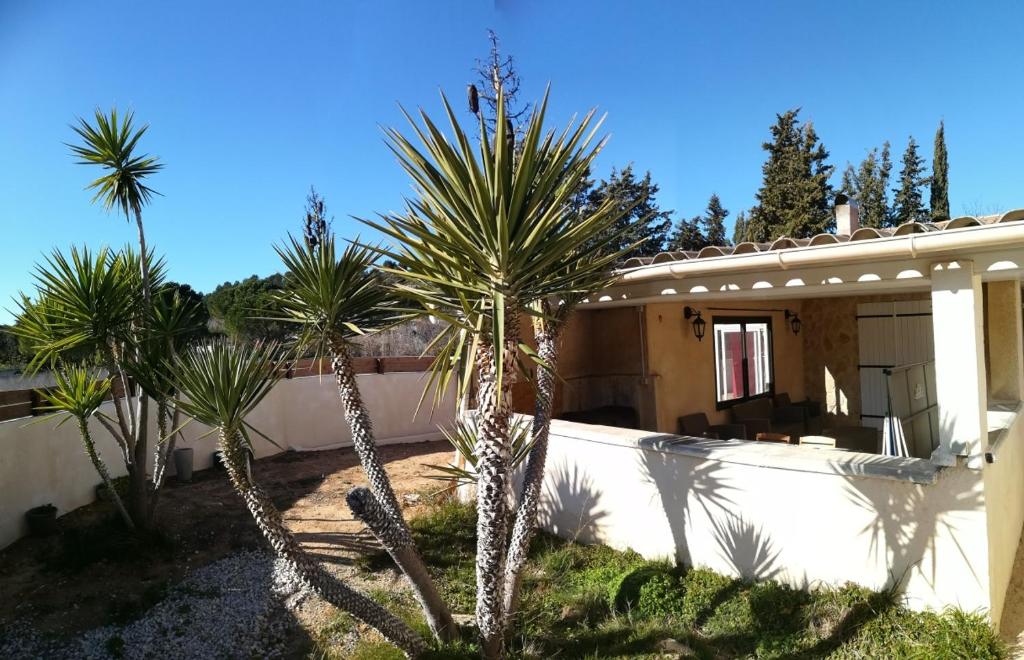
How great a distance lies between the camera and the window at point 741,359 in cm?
961

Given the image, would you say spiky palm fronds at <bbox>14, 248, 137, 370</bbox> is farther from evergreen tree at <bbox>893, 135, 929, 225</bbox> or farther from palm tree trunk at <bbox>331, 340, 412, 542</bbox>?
evergreen tree at <bbox>893, 135, 929, 225</bbox>

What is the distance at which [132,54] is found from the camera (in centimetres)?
668

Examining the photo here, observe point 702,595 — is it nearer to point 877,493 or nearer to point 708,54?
point 877,493

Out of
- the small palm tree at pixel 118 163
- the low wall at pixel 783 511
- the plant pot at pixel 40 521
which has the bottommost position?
the plant pot at pixel 40 521

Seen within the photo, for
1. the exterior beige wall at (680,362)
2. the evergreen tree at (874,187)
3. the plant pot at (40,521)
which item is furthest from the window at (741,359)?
the evergreen tree at (874,187)

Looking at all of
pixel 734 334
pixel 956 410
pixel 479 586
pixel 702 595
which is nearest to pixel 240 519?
pixel 479 586

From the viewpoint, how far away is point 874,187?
33.9 metres

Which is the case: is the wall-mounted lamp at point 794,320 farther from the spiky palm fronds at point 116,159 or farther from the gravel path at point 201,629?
the spiky palm fronds at point 116,159

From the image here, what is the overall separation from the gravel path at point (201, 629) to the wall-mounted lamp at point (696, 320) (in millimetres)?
6872

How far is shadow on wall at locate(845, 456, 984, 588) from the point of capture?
3.84m

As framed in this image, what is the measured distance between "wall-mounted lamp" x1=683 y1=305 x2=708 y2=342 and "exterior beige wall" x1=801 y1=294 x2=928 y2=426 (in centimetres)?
362

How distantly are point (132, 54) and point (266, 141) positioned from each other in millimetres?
3453

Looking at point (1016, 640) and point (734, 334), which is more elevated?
point (734, 334)

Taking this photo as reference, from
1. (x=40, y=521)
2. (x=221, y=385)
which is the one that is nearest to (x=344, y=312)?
(x=221, y=385)
